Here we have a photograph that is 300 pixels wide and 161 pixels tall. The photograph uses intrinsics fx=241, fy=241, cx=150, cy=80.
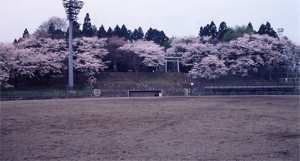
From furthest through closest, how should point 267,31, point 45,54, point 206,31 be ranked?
point 206,31 → point 267,31 → point 45,54

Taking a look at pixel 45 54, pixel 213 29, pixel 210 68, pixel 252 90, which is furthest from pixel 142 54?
pixel 213 29

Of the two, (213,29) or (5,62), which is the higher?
(213,29)

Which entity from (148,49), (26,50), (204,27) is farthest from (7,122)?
(204,27)

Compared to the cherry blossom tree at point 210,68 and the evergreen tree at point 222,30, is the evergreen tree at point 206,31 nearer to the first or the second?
the evergreen tree at point 222,30

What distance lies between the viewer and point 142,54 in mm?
49938

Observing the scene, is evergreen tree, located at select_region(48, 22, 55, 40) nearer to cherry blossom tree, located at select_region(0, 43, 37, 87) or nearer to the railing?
cherry blossom tree, located at select_region(0, 43, 37, 87)

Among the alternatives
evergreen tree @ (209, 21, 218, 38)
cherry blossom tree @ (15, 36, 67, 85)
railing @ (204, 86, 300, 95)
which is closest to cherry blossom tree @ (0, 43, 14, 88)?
cherry blossom tree @ (15, 36, 67, 85)

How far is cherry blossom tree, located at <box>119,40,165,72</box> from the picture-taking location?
163 feet

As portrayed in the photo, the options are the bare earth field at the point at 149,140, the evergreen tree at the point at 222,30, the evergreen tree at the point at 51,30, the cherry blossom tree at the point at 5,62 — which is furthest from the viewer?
the evergreen tree at the point at 222,30

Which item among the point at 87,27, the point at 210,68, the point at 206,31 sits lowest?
the point at 210,68

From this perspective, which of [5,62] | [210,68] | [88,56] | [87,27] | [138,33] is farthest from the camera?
[138,33]

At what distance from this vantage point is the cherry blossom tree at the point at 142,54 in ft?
163

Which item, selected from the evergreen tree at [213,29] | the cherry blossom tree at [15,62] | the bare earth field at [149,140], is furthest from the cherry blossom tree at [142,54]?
the bare earth field at [149,140]

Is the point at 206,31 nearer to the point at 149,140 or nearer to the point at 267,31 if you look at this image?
the point at 267,31
